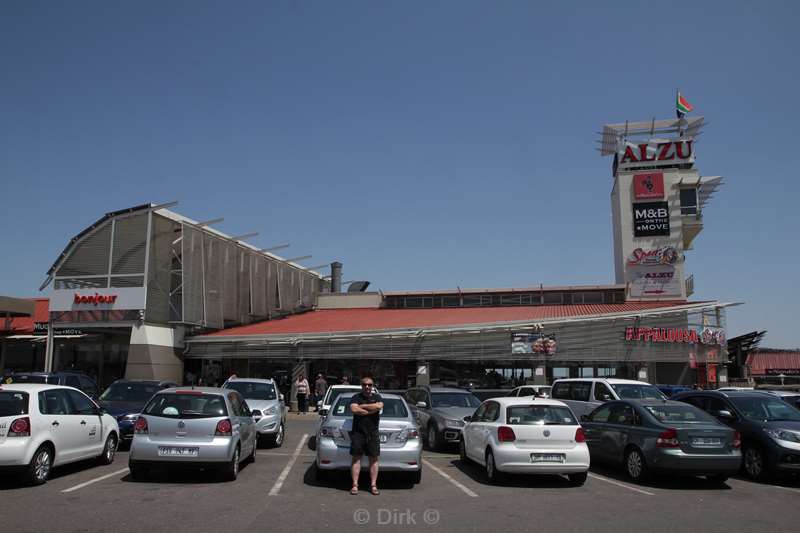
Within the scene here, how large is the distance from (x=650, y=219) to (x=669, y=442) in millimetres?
34479

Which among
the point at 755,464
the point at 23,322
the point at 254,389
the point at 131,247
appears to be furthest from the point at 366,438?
the point at 23,322

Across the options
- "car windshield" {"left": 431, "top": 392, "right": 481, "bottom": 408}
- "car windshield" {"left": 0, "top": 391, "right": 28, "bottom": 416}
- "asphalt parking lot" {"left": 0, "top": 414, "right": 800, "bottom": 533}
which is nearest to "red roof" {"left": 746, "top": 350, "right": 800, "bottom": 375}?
"car windshield" {"left": 431, "top": 392, "right": 481, "bottom": 408}

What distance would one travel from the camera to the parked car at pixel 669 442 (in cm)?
1046

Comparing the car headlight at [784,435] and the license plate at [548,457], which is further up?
the car headlight at [784,435]

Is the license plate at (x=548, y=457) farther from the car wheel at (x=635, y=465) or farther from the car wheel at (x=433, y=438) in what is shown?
the car wheel at (x=433, y=438)

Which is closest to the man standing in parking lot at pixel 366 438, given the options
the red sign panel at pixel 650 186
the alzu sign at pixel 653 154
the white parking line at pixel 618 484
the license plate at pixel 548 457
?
the license plate at pixel 548 457

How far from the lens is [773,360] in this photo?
57688 millimetres

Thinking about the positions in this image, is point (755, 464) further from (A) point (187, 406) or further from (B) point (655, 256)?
(B) point (655, 256)

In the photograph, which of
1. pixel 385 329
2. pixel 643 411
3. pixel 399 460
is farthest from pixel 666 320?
pixel 399 460

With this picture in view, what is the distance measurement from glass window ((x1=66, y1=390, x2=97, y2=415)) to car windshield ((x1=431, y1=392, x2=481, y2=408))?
26.8 feet

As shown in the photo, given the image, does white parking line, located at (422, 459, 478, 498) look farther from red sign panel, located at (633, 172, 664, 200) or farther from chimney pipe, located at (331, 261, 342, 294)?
chimney pipe, located at (331, 261, 342, 294)

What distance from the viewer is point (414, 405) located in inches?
687

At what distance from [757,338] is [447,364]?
25.4 meters

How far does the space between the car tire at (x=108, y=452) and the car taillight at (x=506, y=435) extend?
736cm
